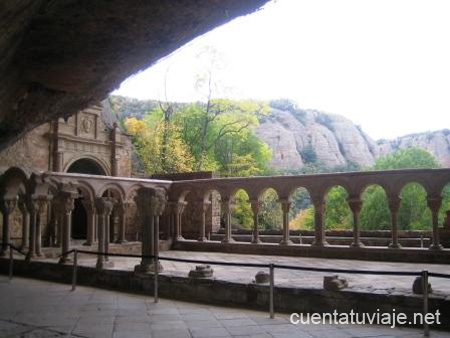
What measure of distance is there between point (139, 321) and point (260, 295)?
6.08 feet

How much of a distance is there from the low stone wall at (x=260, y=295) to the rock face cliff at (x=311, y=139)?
41.9 m

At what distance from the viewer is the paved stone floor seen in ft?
17.3

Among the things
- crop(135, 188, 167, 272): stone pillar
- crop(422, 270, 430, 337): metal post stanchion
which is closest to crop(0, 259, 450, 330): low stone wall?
crop(422, 270, 430, 337): metal post stanchion

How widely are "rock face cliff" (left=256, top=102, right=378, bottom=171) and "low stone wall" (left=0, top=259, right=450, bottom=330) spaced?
4193cm

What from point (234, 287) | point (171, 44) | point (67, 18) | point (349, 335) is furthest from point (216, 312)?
point (67, 18)

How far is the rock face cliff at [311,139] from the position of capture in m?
51.7

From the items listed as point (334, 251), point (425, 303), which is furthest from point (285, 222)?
point (425, 303)

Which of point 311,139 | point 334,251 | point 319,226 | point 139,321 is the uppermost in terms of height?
point 311,139

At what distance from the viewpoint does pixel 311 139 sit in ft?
181

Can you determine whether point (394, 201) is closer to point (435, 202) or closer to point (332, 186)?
point (435, 202)

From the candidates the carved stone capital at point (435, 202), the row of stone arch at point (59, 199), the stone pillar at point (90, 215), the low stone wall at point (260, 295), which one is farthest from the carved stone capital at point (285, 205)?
the stone pillar at point (90, 215)

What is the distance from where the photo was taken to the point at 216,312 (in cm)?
644

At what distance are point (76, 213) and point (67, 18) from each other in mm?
17800

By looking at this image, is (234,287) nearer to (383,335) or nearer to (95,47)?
(383,335)
